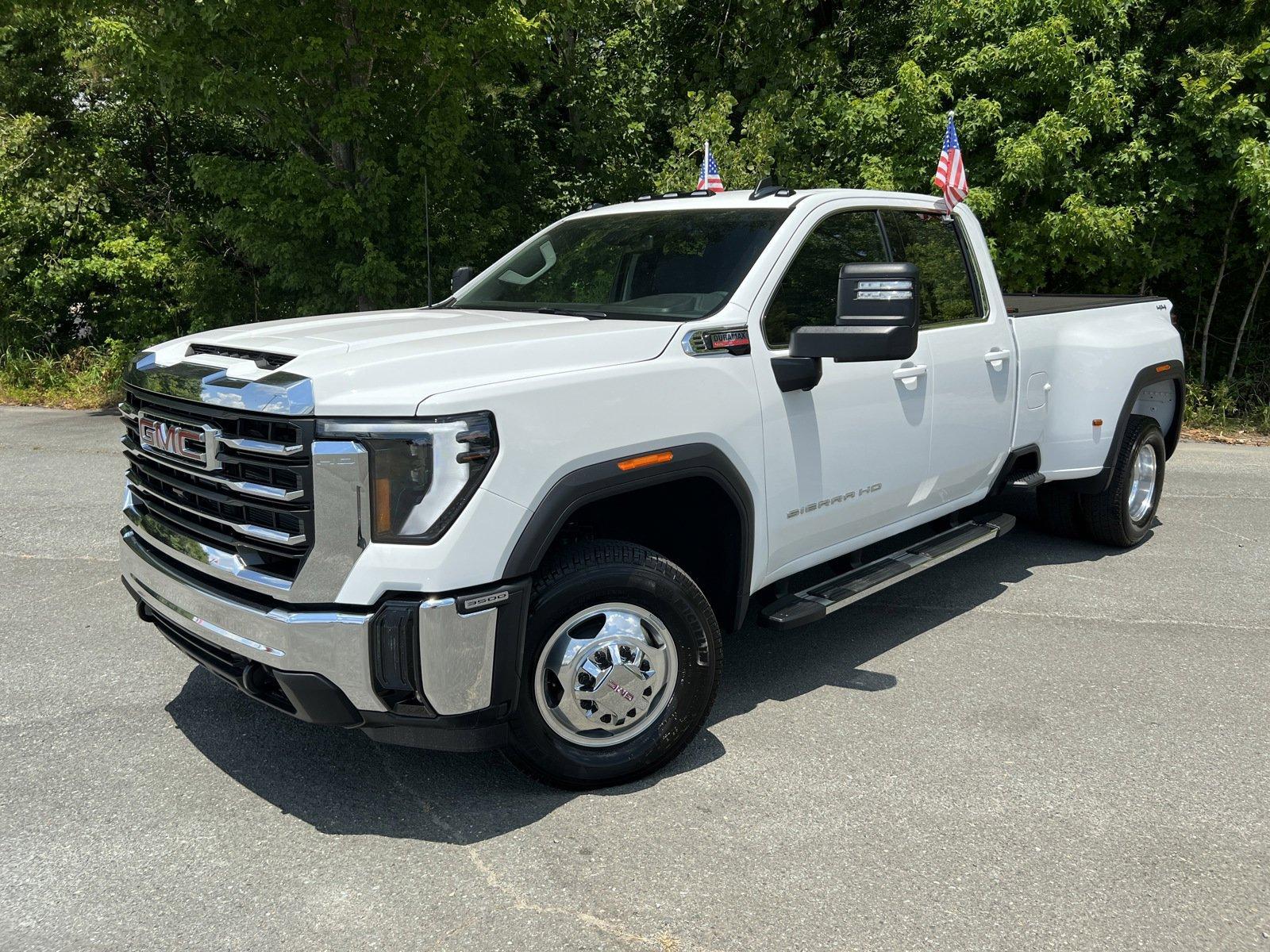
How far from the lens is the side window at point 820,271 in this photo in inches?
158

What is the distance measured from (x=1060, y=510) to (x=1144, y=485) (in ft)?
2.07

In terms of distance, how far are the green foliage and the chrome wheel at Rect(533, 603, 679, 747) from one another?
935 cm

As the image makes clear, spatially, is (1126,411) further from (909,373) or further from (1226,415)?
(1226,415)

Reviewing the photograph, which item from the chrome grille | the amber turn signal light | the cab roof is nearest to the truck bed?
the cab roof

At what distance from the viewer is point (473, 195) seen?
542 inches

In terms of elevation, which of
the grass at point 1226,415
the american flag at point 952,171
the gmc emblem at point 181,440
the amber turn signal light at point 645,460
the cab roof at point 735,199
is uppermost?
the american flag at point 952,171

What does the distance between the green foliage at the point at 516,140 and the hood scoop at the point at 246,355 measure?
27.2 ft

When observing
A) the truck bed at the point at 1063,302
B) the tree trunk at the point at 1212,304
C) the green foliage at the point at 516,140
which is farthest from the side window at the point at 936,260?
the tree trunk at the point at 1212,304

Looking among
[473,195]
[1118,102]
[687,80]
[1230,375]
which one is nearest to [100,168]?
[473,195]

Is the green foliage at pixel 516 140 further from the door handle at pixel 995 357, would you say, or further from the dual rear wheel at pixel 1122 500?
the door handle at pixel 995 357

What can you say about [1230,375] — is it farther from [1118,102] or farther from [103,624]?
[103,624]

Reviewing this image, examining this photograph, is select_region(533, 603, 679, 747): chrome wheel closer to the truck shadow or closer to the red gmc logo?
the red gmc logo

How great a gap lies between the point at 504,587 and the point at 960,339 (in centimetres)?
280

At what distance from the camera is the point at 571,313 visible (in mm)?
4230
